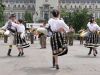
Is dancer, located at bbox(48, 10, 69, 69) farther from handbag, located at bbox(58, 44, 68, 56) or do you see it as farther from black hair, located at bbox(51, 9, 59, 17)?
handbag, located at bbox(58, 44, 68, 56)

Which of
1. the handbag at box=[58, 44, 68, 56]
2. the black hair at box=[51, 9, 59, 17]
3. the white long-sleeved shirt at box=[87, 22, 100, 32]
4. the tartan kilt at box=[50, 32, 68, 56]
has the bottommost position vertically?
the handbag at box=[58, 44, 68, 56]

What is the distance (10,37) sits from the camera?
69.8 ft

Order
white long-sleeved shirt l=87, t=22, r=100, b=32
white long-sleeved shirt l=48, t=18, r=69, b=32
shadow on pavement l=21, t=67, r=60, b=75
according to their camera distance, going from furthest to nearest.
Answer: white long-sleeved shirt l=87, t=22, r=100, b=32 → white long-sleeved shirt l=48, t=18, r=69, b=32 → shadow on pavement l=21, t=67, r=60, b=75

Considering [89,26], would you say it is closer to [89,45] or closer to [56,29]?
[89,45]

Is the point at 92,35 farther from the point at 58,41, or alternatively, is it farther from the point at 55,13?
the point at 55,13

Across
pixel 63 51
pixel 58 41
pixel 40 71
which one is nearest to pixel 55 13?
pixel 58 41

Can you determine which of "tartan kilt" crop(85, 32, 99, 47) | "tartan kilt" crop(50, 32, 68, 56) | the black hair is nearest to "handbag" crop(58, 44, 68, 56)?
"tartan kilt" crop(50, 32, 68, 56)

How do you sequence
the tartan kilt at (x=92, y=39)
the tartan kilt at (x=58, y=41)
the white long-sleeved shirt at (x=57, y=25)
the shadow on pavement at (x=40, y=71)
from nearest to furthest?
the shadow on pavement at (x=40, y=71) < the tartan kilt at (x=58, y=41) < the white long-sleeved shirt at (x=57, y=25) < the tartan kilt at (x=92, y=39)

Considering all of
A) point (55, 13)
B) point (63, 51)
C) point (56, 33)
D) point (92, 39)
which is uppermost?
point (55, 13)

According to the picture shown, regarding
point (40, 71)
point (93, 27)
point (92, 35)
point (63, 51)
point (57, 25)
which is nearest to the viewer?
point (40, 71)

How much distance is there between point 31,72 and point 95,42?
25.4ft

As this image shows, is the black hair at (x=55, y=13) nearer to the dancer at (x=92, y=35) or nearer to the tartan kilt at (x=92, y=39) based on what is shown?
the dancer at (x=92, y=35)

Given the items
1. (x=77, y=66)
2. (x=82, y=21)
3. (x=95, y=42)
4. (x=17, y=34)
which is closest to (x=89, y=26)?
(x=95, y=42)

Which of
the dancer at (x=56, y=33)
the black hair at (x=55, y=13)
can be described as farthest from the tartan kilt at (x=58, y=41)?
the black hair at (x=55, y=13)
